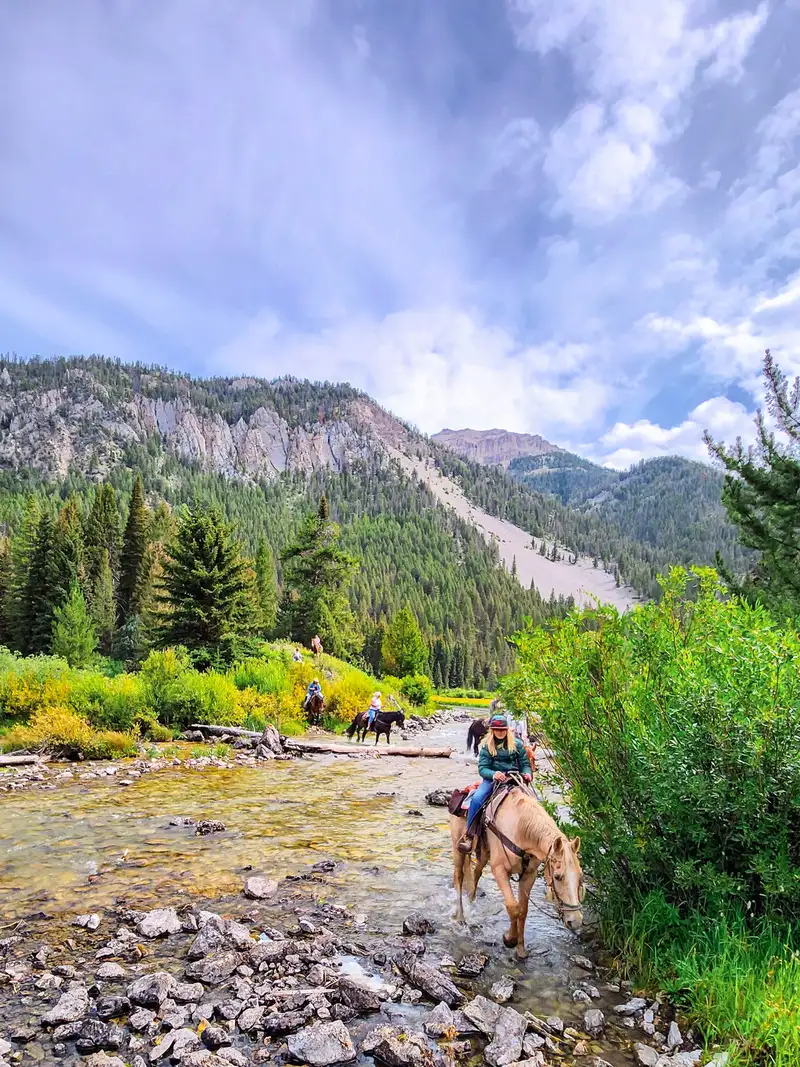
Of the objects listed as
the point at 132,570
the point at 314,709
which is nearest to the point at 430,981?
the point at 314,709

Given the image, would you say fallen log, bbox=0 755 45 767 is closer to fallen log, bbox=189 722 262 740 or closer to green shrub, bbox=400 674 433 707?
fallen log, bbox=189 722 262 740

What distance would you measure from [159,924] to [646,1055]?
17.8 ft

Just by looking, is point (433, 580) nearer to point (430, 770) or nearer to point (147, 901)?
point (430, 770)

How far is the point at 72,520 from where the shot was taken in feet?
204

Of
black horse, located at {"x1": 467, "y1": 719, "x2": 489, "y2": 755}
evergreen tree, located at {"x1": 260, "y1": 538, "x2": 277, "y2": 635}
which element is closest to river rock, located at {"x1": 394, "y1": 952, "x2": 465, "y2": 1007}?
black horse, located at {"x1": 467, "y1": 719, "x2": 489, "y2": 755}

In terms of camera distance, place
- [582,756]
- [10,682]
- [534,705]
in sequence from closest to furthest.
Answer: [582,756] < [534,705] < [10,682]

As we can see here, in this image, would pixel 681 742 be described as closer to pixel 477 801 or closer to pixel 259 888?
pixel 477 801

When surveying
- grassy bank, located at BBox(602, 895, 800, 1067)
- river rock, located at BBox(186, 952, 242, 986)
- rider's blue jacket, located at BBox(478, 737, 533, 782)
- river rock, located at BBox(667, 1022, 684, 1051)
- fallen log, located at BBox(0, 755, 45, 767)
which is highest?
rider's blue jacket, located at BBox(478, 737, 533, 782)

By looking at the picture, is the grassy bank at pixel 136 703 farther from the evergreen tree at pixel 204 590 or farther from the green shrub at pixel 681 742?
the green shrub at pixel 681 742

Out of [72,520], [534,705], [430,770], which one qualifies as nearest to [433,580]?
[72,520]

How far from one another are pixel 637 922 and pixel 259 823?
7823 mm

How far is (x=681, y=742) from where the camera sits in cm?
586

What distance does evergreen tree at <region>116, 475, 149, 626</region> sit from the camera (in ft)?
201

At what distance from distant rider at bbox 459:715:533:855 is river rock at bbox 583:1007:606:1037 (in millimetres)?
2357
